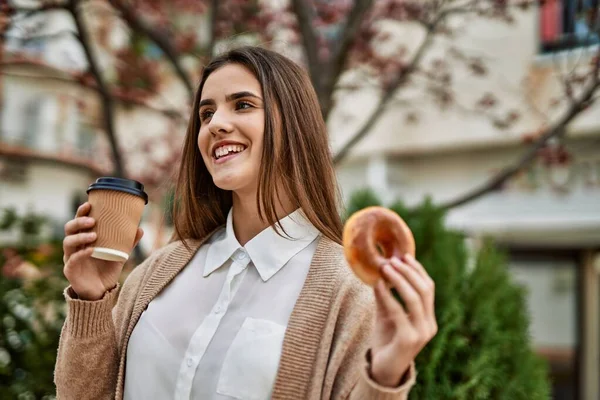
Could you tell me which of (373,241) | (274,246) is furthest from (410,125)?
(373,241)

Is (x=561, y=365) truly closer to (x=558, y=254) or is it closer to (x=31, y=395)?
(x=558, y=254)

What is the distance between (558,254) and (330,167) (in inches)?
272

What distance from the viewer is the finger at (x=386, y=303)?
1.03 meters

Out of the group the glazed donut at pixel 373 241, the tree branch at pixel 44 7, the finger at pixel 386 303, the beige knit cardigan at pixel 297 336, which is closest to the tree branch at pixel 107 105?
the tree branch at pixel 44 7

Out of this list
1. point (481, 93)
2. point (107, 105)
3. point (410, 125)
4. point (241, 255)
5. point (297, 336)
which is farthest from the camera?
point (410, 125)

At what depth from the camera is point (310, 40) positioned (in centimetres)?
354

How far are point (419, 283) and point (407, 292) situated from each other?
0.03 meters

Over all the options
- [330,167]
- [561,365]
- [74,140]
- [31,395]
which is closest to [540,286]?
[561,365]

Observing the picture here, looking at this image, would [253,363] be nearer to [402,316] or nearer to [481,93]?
[402,316]

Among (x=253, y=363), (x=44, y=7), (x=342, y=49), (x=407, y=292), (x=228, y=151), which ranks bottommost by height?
(x=253, y=363)

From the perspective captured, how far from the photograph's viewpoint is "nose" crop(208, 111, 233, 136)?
1.43 meters

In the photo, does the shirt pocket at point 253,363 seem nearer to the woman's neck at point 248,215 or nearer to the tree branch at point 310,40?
the woman's neck at point 248,215

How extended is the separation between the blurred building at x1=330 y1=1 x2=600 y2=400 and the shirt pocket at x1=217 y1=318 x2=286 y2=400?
5.98m

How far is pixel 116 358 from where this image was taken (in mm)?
1536
